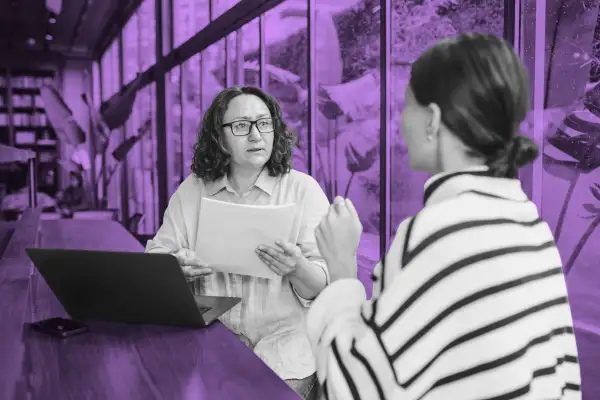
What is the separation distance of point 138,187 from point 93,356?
23.3ft

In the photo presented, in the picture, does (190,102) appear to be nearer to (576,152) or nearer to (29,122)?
(29,122)

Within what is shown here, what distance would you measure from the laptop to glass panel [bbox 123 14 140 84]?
668cm

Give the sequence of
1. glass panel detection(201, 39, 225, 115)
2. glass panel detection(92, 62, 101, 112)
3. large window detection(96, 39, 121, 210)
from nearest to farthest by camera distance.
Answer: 1. glass panel detection(201, 39, 225, 115)
2. large window detection(96, 39, 121, 210)
3. glass panel detection(92, 62, 101, 112)

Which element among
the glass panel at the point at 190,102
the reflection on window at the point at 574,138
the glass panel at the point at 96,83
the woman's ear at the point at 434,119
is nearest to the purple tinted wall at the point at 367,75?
the reflection on window at the point at 574,138

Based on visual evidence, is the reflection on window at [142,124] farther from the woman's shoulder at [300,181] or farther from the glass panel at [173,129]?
the woman's shoulder at [300,181]

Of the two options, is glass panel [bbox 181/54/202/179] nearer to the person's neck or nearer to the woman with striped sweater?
the person's neck

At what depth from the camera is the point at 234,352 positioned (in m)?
1.04

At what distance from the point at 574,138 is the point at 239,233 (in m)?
1.25

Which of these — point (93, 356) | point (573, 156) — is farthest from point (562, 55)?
point (93, 356)

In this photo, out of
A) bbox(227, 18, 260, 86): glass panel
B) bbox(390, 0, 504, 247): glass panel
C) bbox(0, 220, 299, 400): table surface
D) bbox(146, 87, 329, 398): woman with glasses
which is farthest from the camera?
bbox(227, 18, 260, 86): glass panel

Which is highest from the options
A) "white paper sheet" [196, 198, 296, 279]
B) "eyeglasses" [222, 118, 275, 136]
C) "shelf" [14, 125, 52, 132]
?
"shelf" [14, 125, 52, 132]

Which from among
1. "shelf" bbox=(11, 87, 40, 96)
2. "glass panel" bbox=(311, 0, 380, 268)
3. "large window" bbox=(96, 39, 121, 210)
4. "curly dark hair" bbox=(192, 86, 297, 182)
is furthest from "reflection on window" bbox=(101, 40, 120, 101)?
"curly dark hair" bbox=(192, 86, 297, 182)

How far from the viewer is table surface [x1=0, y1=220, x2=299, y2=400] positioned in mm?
869

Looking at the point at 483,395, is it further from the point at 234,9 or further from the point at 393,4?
the point at 234,9
